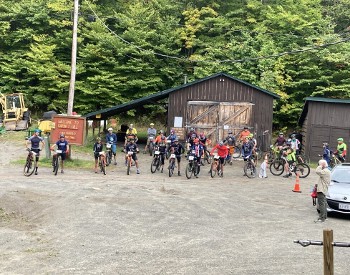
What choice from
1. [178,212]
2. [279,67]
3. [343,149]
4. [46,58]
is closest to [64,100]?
[46,58]

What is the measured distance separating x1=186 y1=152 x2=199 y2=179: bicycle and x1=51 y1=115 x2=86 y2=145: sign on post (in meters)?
5.44

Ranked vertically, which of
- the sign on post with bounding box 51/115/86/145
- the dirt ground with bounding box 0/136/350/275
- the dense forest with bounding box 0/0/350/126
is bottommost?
the dirt ground with bounding box 0/136/350/275

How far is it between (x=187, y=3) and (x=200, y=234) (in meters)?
34.9

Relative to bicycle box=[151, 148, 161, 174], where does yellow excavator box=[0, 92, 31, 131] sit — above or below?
above

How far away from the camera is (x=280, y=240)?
10055mm

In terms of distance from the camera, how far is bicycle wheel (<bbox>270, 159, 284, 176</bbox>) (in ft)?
67.5

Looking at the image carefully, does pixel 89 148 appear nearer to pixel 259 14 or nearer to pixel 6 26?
pixel 6 26

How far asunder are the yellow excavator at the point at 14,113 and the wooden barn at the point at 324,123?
1991cm

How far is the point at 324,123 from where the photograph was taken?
2558 centimetres

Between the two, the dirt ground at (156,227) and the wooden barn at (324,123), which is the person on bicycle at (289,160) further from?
the wooden barn at (324,123)

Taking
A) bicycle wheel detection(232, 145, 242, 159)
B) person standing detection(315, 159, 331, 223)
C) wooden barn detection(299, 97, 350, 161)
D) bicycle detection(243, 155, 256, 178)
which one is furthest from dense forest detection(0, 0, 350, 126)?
person standing detection(315, 159, 331, 223)

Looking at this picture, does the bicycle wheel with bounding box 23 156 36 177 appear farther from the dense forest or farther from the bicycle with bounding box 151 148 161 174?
the dense forest

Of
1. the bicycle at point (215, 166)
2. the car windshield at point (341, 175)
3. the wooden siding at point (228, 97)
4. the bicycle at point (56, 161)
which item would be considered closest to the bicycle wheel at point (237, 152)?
the wooden siding at point (228, 97)

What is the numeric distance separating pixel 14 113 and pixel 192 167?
19.1 meters
